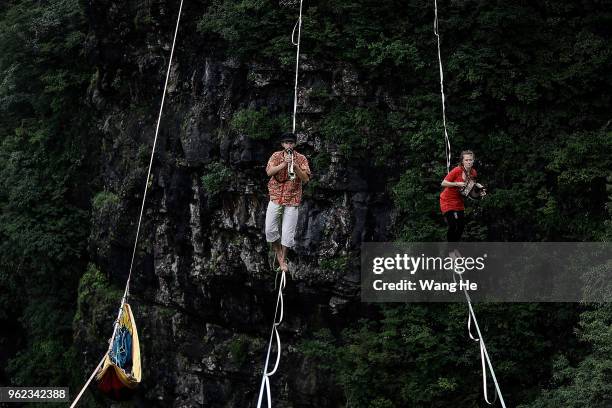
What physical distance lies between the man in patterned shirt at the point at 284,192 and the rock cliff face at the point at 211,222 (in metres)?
4.69

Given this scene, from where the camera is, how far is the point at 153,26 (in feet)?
59.1

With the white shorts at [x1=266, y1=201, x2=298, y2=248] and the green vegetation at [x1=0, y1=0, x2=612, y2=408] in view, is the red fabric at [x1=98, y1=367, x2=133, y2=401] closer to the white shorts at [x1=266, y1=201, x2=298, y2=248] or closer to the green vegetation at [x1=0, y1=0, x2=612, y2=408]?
the white shorts at [x1=266, y1=201, x2=298, y2=248]

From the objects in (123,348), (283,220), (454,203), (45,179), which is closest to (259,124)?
(283,220)

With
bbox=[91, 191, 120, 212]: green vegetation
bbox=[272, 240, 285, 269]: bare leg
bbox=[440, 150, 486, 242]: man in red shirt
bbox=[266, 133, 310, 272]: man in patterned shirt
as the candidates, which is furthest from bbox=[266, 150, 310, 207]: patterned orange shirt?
bbox=[91, 191, 120, 212]: green vegetation

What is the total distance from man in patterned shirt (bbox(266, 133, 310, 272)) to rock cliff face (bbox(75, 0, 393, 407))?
4.69 meters

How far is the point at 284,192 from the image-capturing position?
9656 millimetres

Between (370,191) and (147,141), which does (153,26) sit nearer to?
(147,141)

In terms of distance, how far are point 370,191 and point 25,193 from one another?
34.9 feet

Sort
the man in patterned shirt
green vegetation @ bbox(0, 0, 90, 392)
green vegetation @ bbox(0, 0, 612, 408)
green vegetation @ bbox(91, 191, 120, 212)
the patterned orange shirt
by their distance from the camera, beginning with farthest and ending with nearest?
green vegetation @ bbox(0, 0, 90, 392) < green vegetation @ bbox(91, 191, 120, 212) < green vegetation @ bbox(0, 0, 612, 408) < the patterned orange shirt < the man in patterned shirt

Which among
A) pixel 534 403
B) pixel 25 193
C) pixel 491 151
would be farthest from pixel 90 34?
pixel 534 403

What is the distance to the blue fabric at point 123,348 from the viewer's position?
10.2 meters

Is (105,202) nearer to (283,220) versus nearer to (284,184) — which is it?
(283,220)

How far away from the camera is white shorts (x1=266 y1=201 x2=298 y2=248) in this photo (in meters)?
9.80

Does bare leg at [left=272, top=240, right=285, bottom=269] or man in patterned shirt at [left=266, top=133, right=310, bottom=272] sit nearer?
man in patterned shirt at [left=266, top=133, right=310, bottom=272]
